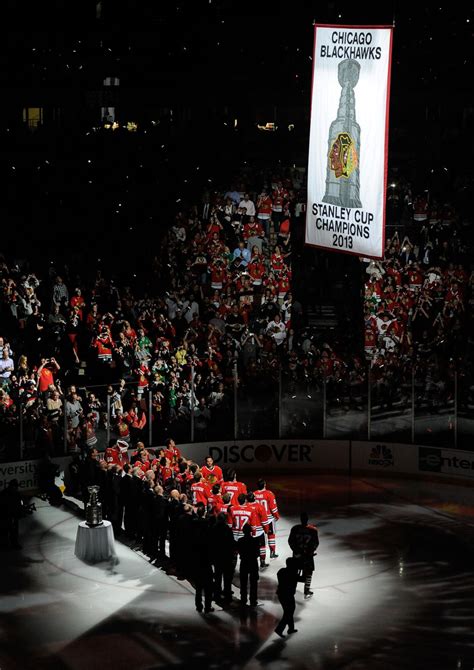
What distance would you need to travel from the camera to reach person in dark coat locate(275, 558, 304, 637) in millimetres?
14883

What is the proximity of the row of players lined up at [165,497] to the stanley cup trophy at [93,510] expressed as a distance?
0.68m

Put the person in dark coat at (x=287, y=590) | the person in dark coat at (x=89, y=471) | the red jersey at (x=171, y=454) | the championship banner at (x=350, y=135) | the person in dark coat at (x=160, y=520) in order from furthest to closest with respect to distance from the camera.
Answer: the red jersey at (x=171, y=454), the person in dark coat at (x=89, y=471), the championship banner at (x=350, y=135), the person in dark coat at (x=160, y=520), the person in dark coat at (x=287, y=590)

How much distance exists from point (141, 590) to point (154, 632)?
1822 millimetres

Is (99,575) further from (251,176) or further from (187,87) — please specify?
(187,87)

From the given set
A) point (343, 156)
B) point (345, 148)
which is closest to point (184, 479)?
point (343, 156)

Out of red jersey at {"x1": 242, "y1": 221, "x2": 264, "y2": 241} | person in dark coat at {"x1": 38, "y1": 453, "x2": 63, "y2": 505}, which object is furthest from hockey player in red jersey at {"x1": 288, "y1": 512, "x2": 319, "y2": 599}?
red jersey at {"x1": 242, "y1": 221, "x2": 264, "y2": 241}

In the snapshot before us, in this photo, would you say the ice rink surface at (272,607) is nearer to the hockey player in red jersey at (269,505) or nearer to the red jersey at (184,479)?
the hockey player in red jersey at (269,505)

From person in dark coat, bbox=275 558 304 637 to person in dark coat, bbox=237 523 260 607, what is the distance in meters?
1.06

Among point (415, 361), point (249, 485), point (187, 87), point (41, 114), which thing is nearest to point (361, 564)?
point (249, 485)

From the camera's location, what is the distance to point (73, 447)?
74.9ft

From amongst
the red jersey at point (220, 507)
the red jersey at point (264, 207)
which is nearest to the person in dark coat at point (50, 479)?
the red jersey at point (220, 507)

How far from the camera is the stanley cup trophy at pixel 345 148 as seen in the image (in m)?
18.7

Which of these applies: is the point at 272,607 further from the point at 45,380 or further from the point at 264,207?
the point at 264,207

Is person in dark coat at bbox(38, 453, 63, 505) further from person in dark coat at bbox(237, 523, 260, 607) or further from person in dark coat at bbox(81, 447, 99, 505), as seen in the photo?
person in dark coat at bbox(237, 523, 260, 607)
